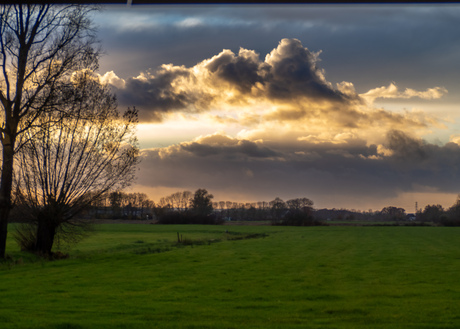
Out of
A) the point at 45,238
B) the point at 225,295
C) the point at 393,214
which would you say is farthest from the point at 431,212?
the point at 225,295

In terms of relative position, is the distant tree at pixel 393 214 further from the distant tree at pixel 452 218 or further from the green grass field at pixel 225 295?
the green grass field at pixel 225 295

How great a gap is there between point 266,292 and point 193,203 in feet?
381

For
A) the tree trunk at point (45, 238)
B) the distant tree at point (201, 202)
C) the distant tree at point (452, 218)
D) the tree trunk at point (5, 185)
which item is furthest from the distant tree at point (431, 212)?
the tree trunk at point (5, 185)

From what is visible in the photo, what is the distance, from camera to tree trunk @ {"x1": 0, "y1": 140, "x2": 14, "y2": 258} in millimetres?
27109

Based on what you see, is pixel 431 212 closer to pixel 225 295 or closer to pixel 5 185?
pixel 5 185

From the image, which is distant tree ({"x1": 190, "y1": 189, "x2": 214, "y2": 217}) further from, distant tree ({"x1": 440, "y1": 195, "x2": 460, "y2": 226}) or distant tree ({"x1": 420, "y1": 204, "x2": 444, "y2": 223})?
distant tree ({"x1": 420, "y1": 204, "x2": 444, "y2": 223})

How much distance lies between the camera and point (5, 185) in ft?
89.8

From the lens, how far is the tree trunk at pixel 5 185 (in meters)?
27.1

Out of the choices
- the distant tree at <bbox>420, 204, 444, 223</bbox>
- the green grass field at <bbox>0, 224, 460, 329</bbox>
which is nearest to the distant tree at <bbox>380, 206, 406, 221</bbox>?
the distant tree at <bbox>420, 204, 444, 223</bbox>

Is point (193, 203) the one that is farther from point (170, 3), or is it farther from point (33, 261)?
point (170, 3)

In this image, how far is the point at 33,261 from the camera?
28344mm

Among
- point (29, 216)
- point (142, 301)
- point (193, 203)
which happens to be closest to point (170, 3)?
point (142, 301)

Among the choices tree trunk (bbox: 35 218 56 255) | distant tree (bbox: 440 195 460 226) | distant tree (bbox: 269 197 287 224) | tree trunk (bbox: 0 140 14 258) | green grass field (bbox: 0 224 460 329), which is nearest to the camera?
green grass field (bbox: 0 224 460 329)

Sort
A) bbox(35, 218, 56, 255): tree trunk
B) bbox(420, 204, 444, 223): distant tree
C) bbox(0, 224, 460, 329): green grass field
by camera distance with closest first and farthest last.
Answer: bbox(0, 224, 460, 329): green grass field
bbox(35, 218, 56, 255): tree trunk
bbox(420, 204, 444, 223): distant tree
